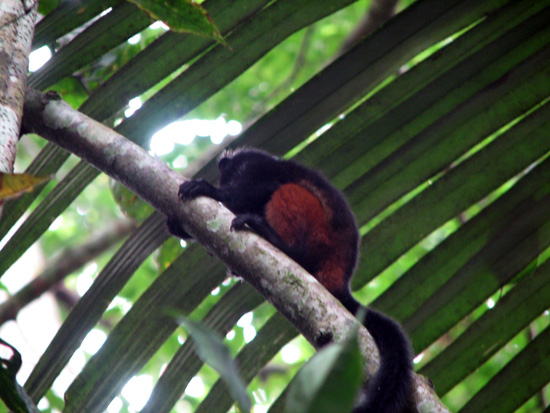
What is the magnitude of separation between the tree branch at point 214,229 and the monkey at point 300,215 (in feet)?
0.69

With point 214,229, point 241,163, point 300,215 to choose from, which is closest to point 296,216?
point 300,215

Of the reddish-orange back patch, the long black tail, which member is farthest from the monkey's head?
the long black tail

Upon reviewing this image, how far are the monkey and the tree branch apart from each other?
8.3 inches

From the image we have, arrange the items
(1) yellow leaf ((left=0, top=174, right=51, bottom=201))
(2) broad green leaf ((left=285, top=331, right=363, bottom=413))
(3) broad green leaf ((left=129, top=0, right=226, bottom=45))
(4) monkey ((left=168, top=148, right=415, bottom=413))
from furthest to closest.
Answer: (4) monkey ((left=168, top=148, right=415, bottom=413))
(3) broad green leaf ((left=129, top=0, right=226, bottom=45))
(1) yellow leaf ((left=0, top=174, right=51, bottom=201))
(2) broad green leaf ((left=285, top=331, right=363, bottom=413))

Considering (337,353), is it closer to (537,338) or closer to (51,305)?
(537,338)

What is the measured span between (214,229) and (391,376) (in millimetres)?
661

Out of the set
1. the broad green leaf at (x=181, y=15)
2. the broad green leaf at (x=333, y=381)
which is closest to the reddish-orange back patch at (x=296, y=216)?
the broad green leaf at (x=181, y=15)

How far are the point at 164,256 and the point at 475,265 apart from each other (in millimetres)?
1916

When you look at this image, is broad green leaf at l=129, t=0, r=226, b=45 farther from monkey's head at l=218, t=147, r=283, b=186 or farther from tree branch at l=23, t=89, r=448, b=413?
monkey's head at l=218, t=147, r=283, b=186

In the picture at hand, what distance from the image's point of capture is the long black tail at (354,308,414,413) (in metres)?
1.51

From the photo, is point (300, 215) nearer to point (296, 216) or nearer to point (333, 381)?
point (296, 216)

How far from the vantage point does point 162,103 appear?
2199mm

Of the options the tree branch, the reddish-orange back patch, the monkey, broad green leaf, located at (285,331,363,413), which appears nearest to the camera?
broad green leaf, located at (285,331,363,413)

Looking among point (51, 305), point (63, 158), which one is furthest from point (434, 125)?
point (51, 305)
